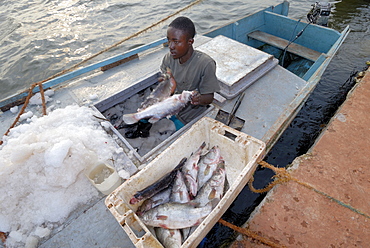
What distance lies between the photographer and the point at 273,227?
8.96 feet

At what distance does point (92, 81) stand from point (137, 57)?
1.37m

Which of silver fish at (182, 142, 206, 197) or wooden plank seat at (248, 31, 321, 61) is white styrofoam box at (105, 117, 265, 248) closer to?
silver fish at (182, 142, 206, 197)

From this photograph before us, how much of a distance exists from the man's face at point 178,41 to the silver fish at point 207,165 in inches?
63.0

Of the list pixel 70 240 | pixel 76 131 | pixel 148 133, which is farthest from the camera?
pixel 148 133

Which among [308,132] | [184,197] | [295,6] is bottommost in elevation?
[308,132]

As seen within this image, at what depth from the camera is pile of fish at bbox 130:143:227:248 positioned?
2148mm

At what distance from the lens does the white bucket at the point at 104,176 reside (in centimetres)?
275

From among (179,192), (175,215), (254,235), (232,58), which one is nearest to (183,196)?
(179,192)

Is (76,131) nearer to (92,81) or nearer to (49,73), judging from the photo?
(92,81)

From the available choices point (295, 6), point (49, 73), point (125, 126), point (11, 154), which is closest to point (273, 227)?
point (125, 126)

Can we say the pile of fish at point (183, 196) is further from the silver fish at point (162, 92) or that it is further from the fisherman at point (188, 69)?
the silver fish at point (162, 92)

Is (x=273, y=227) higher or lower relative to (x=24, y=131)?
lower

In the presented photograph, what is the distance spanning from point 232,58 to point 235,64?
28cm

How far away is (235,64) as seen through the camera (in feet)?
15.5
